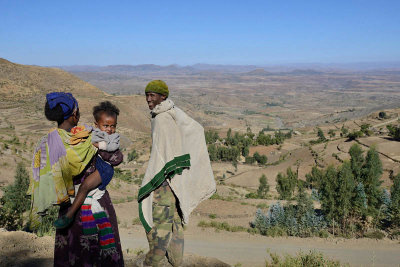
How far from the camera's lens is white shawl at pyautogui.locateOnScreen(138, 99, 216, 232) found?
3.15 meters

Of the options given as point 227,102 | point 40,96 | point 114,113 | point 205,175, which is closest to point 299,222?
point 205,175

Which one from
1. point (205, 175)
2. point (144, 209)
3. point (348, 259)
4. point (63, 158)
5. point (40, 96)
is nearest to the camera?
point (63, 158)

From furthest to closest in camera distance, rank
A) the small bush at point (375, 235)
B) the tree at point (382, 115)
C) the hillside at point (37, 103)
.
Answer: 1. the tree at point (382, 115)
2. the hillside at point (37, 103)
3. the small bush at point (375, 235)

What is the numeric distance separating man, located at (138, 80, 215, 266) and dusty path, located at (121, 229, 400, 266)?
3124 mm

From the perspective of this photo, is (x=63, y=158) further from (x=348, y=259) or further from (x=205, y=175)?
(x=348, y=259)

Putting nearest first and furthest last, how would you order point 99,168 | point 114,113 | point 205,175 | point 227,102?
point 99,168, point 114,113, point 205,175, point 227,102

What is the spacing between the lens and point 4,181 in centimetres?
1461

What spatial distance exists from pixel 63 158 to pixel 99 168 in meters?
0.29

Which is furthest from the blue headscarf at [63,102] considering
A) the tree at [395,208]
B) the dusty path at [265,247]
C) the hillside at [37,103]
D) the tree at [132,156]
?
the tree at [132,156]

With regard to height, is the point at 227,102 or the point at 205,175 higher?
the point at 205,175

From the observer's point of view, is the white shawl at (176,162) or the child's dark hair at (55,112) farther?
the white shawl at (176,162)

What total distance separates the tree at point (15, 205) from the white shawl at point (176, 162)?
17.9 feet

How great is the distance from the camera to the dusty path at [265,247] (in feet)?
21.5

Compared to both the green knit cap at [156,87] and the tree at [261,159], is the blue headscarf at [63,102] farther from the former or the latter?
the tree at [261,159]
